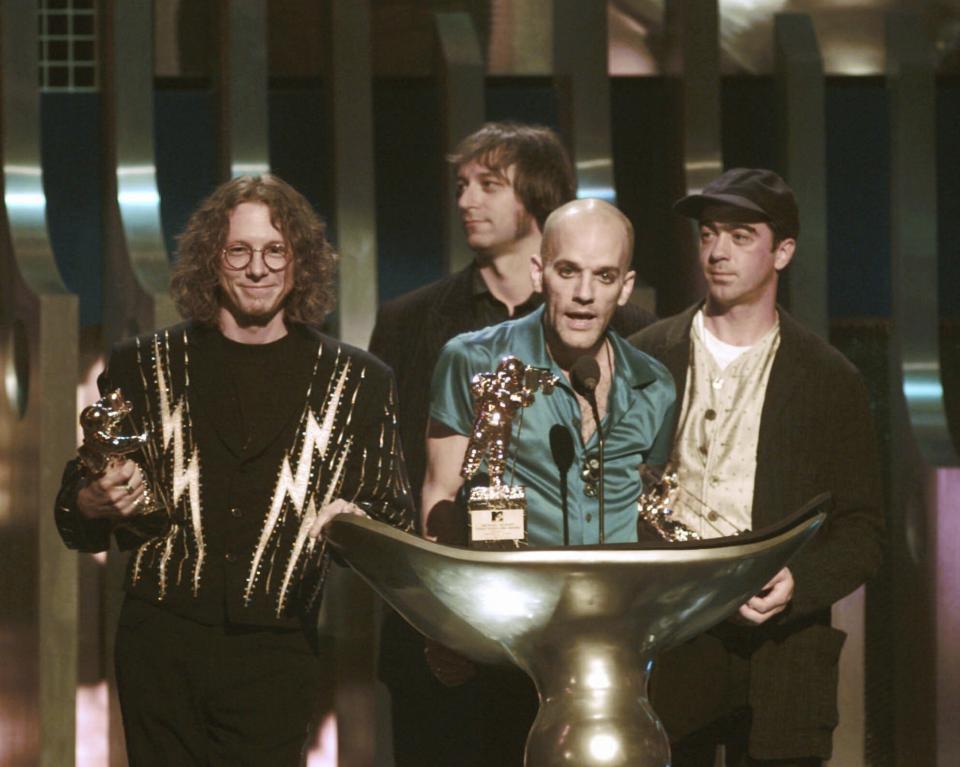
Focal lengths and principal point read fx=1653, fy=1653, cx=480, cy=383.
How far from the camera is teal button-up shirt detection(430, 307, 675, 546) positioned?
8.28ft

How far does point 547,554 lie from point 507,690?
1.12 metres

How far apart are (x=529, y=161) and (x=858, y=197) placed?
172cm

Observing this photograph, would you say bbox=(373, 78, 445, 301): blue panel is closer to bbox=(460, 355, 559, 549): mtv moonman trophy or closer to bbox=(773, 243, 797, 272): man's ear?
bbox=(773, 243, 797, 272): man's ear

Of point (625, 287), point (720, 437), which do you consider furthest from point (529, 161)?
point (625, 287)

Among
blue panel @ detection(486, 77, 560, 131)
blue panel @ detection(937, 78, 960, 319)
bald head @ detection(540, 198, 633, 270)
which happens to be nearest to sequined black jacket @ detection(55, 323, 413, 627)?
bald head @ detection(540, 198, 633, 270)

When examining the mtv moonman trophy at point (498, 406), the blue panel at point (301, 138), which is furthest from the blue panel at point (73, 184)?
the mtv moonman trophy at point (498, 406)

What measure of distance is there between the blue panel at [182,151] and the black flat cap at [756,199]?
204 centimetres

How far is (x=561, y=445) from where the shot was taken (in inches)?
97.3

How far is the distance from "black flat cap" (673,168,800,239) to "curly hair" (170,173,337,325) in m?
0.71

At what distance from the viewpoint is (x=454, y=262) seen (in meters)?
4.20

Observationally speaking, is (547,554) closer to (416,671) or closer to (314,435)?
(314,435)

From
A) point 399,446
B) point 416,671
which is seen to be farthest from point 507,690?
point 416,671

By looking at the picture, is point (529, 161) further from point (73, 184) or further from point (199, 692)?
point (73, 184)

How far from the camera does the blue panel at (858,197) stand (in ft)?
16.0
